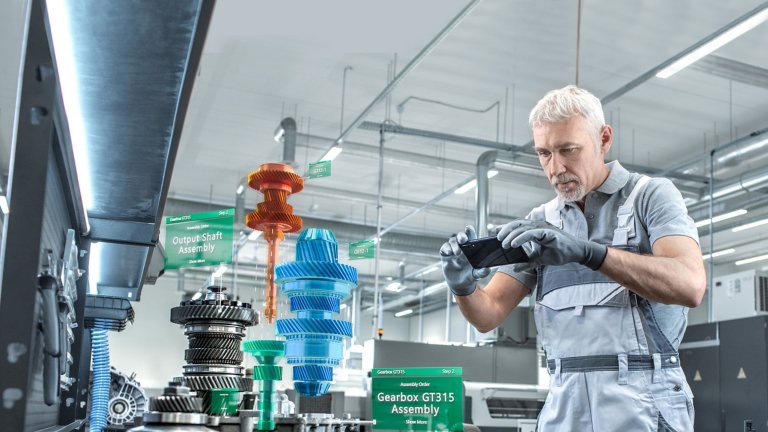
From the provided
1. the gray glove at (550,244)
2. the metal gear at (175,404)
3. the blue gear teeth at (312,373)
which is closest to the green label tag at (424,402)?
the blue gear teeth at (312,373)

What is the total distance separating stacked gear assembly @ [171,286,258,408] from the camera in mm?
1659

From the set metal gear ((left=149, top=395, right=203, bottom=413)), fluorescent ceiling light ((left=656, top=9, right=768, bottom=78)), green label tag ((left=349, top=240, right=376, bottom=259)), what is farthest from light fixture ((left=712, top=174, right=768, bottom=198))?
metal gear ((left=149, top=395, right=203, bottom=413))

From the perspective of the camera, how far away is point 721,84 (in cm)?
804

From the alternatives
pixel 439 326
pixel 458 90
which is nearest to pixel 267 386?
pixel 458 90

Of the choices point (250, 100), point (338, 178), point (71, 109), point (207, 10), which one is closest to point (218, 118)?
point (250, 100)

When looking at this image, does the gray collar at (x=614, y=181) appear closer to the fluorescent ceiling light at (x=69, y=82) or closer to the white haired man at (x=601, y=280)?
the white haired man at (x=601, y=280)

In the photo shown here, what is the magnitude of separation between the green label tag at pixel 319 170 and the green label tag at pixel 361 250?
471 millimetres

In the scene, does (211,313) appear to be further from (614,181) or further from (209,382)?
(614,181)

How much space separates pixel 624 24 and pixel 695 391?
3.27m

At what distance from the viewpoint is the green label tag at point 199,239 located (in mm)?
2367

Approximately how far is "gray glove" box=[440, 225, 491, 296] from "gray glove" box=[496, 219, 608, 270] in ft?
0.47

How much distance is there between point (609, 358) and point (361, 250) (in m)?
1.69

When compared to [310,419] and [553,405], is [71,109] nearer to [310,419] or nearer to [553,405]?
[310,419]

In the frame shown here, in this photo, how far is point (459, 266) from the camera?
5.70 ft
